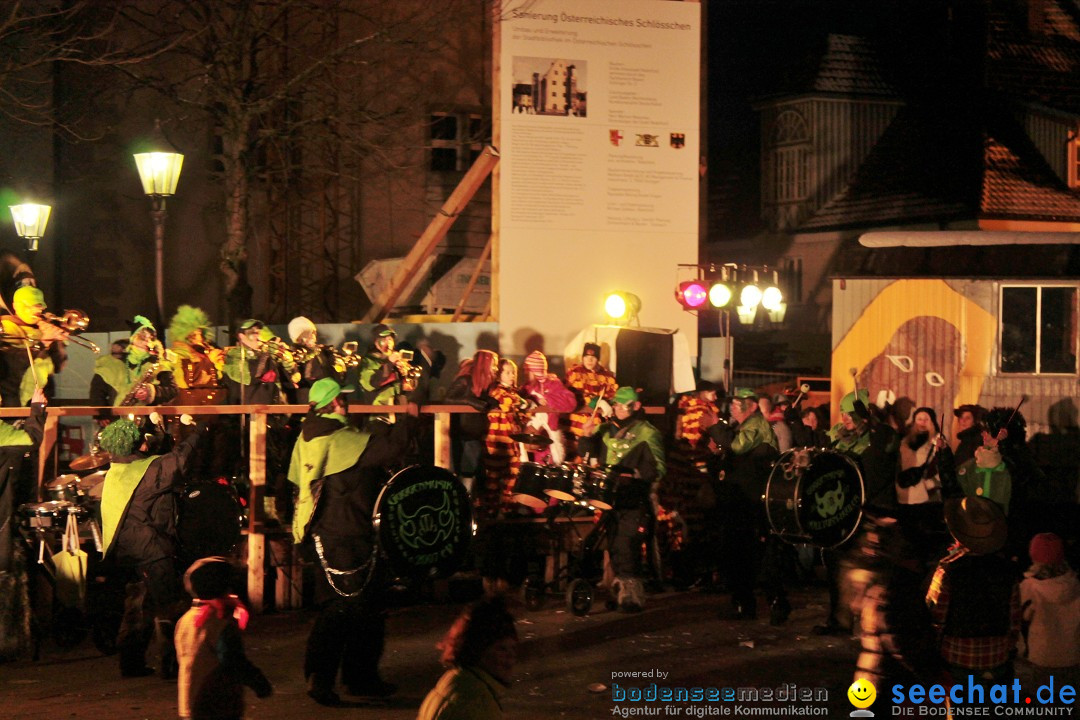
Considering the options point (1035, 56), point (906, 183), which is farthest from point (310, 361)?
point (1035, 56)

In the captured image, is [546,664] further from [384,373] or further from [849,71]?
[849,71]

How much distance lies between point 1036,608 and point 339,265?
1850cm

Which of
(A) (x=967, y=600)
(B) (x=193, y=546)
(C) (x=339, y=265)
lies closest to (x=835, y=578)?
(A) (x=967, y=600)

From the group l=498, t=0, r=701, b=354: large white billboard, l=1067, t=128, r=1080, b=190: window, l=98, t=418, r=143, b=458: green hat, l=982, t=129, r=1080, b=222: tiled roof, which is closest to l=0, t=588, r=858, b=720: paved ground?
l=98, t=418, r=143, b=458: green hat

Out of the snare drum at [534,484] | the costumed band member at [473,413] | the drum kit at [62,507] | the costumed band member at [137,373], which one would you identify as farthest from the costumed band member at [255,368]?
the snare drum at [534,484]

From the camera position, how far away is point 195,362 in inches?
543

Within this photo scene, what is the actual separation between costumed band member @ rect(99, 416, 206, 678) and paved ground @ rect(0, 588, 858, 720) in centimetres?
33

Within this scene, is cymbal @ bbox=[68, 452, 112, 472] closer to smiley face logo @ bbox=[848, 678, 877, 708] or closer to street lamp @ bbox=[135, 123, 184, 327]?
street lamp @ bbox=[135, 123, 184, 327]

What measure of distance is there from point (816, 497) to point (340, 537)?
12.6ft

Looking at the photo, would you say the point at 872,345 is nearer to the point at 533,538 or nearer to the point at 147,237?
the point at 533,538

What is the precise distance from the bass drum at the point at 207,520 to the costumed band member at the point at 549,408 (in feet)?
12.5

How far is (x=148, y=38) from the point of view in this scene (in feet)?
81.5

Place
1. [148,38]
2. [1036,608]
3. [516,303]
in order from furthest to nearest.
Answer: [148,38]
[516,303]
[1036,608]

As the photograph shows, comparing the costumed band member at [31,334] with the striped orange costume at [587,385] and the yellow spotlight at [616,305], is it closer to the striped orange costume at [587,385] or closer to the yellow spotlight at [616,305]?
the striped orange costume at [587,385]
